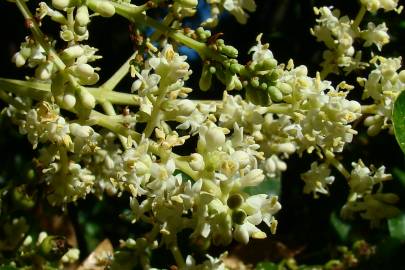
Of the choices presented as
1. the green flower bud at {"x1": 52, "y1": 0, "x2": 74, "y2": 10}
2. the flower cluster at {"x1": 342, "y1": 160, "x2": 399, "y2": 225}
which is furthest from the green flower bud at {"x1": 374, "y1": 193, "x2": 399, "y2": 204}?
the green flower bud at {"x1": 52, "y1": 0, "x2": 74, "y2": 10}

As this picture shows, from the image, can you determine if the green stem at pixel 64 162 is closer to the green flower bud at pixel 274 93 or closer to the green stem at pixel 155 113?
the green stem at pixel 155 113

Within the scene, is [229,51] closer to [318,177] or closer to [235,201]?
[235,201]

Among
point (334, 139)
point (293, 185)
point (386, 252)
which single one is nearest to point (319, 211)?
point (293, 185)

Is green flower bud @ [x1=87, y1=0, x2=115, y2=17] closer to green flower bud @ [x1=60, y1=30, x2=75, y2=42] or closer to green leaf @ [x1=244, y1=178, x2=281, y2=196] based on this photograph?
green flower bud @ [x1=60, y1=30, x2=75, y2=42]

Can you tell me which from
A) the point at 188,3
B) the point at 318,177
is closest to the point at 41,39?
the point at 188,3

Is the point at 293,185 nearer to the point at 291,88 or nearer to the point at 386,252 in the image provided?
the point at 386,252
